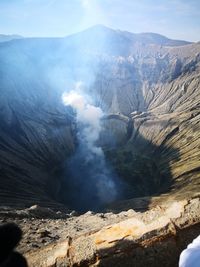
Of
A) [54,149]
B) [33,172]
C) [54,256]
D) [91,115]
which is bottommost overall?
[54,256]

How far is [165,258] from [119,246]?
117 centimetres

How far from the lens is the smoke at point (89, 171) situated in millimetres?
118250

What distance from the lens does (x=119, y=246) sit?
9789 mm

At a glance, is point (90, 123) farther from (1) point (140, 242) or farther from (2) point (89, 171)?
(1) point (140, 242)

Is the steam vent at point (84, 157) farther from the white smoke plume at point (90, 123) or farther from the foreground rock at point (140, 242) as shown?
the foreground rock at point (140, 242)

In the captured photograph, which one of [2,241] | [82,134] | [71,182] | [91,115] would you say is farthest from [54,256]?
[91,115]

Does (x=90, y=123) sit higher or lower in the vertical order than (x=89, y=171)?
higher

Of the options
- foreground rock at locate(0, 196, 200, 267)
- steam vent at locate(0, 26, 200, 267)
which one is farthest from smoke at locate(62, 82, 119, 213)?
foreground rock at locate(0, 196, 200, 267)

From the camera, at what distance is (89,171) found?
146 metres

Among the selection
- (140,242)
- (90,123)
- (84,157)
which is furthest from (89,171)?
(140,242)

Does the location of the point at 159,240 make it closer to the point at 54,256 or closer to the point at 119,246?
the point at 119,246

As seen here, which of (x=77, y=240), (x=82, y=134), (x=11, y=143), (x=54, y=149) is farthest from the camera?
(x=82, y=134)

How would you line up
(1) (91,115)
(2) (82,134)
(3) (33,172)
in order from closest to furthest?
(3) (33,172) < (2) (82,134) < (1) (91,115)

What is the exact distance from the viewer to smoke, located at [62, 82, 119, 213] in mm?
118250
